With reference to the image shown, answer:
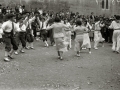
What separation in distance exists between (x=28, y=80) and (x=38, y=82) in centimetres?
33

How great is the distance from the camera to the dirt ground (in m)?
7.28

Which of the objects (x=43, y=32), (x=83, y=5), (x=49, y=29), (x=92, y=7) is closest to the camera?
(x=49, y=29)

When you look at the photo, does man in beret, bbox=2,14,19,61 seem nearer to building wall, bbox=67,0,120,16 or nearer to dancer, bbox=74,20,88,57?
dancer, bbox=74,20,88,57

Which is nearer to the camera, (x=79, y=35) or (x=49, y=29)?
(x=49, y=29)

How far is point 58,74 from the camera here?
8445 mm

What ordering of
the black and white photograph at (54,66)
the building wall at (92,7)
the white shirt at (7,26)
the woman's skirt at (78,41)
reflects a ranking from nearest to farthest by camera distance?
the black and white photograph at (54,66), the white shirt at (7,26), the woman's skirt at (78,41), the building wall at (92,7)

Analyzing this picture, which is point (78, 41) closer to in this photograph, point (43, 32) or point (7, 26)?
point (7, 26)

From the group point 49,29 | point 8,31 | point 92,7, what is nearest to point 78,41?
point 49,29

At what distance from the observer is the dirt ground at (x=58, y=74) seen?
728 cm

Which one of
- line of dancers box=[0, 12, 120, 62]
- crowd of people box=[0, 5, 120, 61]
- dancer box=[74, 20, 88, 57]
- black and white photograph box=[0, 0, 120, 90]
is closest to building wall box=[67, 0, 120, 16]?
crowd of people box=[0, 5, 120, 61]

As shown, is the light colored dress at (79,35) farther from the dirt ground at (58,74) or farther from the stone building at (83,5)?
the stone building at (83,5)

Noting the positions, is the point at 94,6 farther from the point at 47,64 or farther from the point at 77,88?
the point at 77,88

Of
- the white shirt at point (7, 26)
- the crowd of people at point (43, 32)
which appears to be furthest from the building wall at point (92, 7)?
the white shirt at point (7, 26)

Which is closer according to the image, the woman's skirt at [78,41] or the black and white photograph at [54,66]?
the black and white photograph at [54,66]
